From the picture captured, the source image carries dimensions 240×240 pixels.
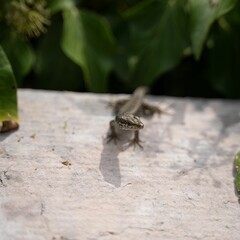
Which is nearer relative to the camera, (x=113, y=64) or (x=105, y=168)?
(x=105, y=168)

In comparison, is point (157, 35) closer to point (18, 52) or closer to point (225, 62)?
point (225, 62)

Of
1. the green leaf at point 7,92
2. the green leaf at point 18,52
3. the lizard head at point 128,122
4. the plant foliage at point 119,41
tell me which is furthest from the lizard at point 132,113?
the green leaf at point 18,52

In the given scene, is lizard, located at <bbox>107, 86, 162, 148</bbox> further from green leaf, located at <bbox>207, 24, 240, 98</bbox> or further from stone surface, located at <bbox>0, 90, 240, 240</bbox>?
green leaf, located at <bbox>207, 24, 240, 98</bbox>

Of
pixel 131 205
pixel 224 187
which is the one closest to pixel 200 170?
pixel 224 187

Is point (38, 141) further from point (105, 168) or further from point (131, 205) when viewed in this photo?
point (131, 205)

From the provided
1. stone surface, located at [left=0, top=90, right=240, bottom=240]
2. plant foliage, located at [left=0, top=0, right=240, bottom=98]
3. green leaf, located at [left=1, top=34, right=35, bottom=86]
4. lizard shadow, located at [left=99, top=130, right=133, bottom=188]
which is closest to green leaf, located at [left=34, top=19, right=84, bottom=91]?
plant foliage, located at [left=0, top=0, right=240, bottom=98]

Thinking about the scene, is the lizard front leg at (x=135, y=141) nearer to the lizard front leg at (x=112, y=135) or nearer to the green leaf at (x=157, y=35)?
the lizard front leg at (x=112, y=135)
